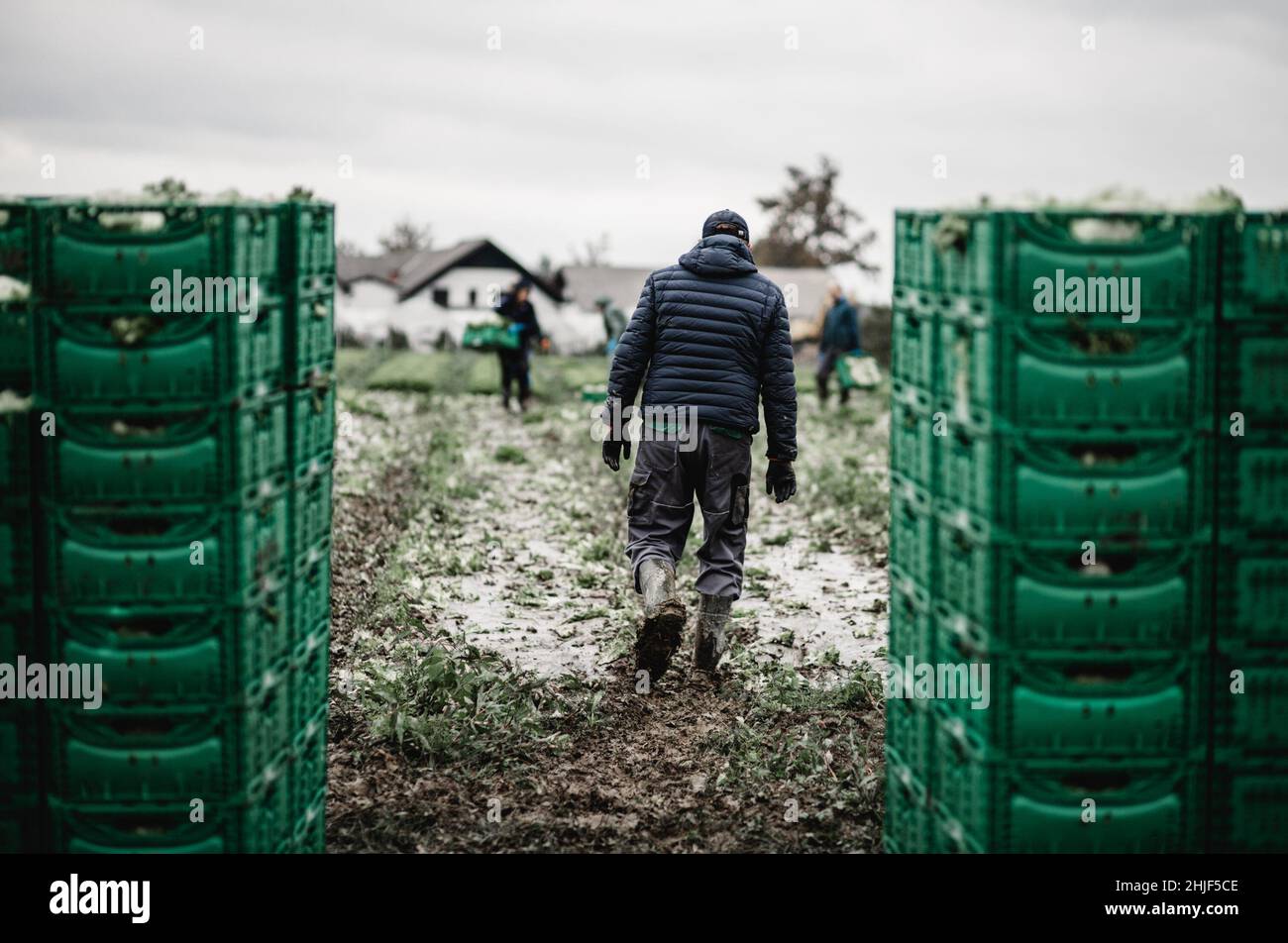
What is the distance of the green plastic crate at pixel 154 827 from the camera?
492 cm

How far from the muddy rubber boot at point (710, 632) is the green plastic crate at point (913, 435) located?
2685 millimetres

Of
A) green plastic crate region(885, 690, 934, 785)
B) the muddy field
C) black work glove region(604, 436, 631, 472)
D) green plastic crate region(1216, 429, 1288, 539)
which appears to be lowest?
the muddy field

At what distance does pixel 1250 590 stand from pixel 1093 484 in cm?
66

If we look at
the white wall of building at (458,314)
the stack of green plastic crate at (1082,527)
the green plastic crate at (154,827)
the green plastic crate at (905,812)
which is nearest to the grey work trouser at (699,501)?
the green plastic crate at (905,812)

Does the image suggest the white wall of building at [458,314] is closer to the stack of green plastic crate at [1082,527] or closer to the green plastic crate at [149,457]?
the green plastic crate at [149,457]

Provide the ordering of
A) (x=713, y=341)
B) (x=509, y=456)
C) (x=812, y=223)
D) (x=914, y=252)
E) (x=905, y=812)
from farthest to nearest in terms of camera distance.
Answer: (x=812, y=223) → (x=509, y=456) → (x=713, y=341) → (x=905, y=812) → (x=914, y=252)

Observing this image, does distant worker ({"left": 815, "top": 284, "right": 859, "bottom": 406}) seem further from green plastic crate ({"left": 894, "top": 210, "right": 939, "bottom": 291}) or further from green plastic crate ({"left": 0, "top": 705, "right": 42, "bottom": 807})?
green plastic crate ({"left": 0, "top": 705, "right": 42, "bottom": 807})

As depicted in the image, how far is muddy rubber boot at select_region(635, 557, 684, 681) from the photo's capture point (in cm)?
812

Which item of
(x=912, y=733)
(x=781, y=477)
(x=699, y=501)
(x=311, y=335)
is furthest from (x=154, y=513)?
(x=781, y=477)

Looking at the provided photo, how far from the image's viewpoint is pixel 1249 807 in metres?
4.95

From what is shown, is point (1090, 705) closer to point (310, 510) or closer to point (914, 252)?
point (914, 252)

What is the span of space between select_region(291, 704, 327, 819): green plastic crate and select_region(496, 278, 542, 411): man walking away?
17.0 meters

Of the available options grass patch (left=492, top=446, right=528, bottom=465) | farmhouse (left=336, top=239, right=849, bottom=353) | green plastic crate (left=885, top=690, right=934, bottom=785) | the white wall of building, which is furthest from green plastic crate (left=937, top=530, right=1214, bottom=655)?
the white wall of building

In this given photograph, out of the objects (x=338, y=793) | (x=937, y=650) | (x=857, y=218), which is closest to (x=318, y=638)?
(x=338, y=793)
